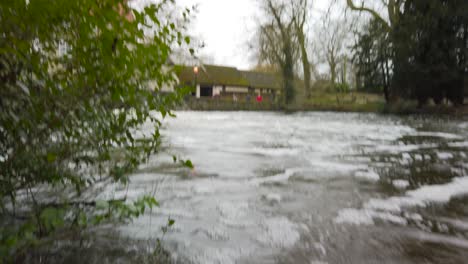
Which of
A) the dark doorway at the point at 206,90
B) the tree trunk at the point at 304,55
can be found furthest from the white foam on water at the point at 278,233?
the dark doorway at the point at 206,90

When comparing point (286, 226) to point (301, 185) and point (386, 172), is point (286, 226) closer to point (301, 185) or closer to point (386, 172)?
point (301, 185)

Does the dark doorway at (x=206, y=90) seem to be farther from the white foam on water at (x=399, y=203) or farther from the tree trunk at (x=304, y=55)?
the white foam on water at (x=399, y=203)

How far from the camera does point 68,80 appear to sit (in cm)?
213

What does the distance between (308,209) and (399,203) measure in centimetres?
96

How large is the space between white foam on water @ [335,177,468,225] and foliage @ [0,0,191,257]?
6.60ft

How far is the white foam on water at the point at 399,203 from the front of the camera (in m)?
3.30

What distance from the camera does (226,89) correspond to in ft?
185

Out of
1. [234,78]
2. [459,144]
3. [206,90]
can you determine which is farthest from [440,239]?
[234,78]

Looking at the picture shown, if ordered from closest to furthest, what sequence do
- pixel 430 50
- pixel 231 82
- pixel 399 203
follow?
pixel 399 203
pixel 430 50
pixel 231 82

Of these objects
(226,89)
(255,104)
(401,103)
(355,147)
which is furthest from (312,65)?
(355,147)

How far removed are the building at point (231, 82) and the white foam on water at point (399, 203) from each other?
152 feet

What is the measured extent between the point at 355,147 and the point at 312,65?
4591 cm

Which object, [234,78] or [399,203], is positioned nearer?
[399,203]

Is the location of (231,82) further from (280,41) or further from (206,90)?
(280,41)
